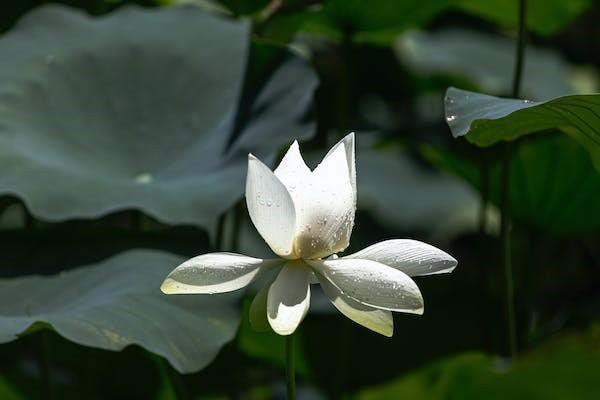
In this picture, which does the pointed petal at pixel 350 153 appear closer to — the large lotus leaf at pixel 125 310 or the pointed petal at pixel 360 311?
the pointed petal at pixel 360 311

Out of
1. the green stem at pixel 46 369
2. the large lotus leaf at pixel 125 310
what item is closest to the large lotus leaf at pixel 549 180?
the large lotus leaf at pixel 125 310

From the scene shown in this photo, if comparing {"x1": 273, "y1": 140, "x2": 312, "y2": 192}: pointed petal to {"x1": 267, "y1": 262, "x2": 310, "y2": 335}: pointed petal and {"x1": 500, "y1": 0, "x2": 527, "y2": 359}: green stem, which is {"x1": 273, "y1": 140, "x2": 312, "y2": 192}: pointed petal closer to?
{"x1": 267, "y1": 262, "x2": 310, "y2": 335}: pointed petal

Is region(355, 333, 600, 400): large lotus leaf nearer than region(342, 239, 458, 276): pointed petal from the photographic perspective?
Yes

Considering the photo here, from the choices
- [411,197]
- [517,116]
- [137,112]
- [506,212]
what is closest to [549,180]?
[506,212]

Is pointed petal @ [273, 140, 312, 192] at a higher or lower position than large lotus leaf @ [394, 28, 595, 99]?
higher

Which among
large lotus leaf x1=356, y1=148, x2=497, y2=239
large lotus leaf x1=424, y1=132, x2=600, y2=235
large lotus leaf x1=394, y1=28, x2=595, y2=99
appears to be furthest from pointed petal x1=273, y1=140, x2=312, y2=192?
large lotus leaf x1=394, y1=28, x2=595, y2=99

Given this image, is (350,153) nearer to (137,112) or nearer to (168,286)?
(168,286)
